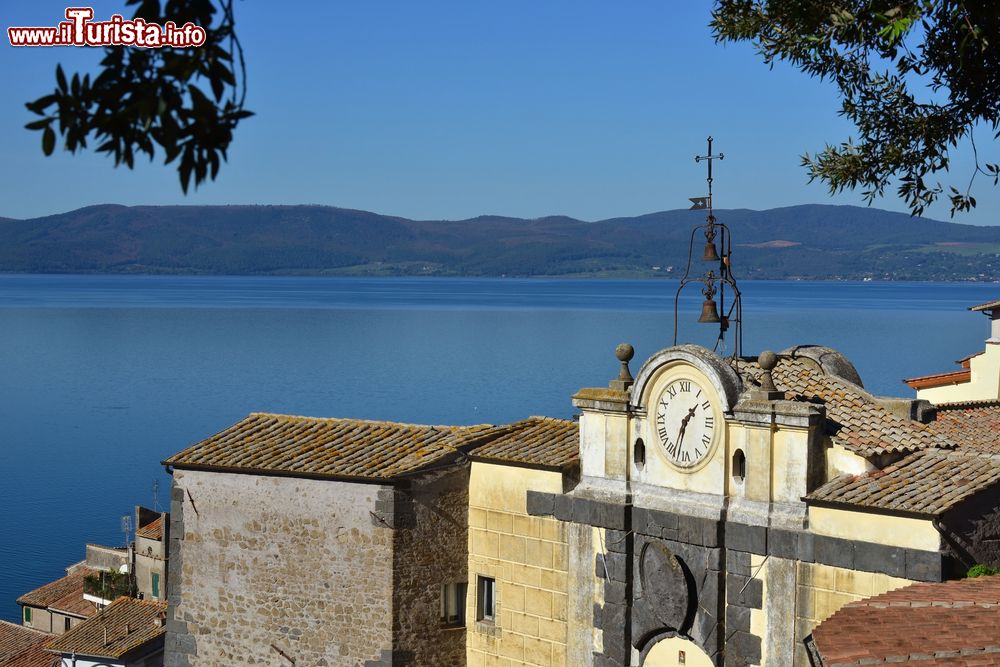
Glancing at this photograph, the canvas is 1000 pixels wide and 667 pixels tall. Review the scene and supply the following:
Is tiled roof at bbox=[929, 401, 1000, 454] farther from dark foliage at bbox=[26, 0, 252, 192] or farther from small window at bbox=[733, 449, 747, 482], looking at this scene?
dark foliage at bbox=[26, 0, 252, 192]

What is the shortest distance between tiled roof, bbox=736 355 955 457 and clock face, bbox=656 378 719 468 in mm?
933

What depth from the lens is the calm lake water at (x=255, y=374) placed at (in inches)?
2323

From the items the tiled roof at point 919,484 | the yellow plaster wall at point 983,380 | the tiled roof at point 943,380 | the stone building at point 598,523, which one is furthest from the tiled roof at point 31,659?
the tiled roof at point 919,484

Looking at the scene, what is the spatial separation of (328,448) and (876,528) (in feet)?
29.9

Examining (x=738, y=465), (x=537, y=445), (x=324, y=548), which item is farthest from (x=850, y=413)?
(x=324, y=548)

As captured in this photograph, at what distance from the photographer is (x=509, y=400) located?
77562 mm

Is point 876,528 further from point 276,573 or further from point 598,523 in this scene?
point 276,573

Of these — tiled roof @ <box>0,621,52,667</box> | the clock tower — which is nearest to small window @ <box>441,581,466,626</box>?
the clock tower

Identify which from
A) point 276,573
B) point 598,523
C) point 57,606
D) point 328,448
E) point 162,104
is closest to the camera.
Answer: point 162,104

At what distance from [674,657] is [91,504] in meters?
44.0

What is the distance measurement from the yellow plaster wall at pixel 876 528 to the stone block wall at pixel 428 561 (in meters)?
5.94

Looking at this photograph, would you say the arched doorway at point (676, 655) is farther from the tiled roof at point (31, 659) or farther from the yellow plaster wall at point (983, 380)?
the tiled roof at point (31, 659)

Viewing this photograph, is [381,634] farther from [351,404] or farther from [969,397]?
[351,404]

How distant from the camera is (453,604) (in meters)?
20.6
